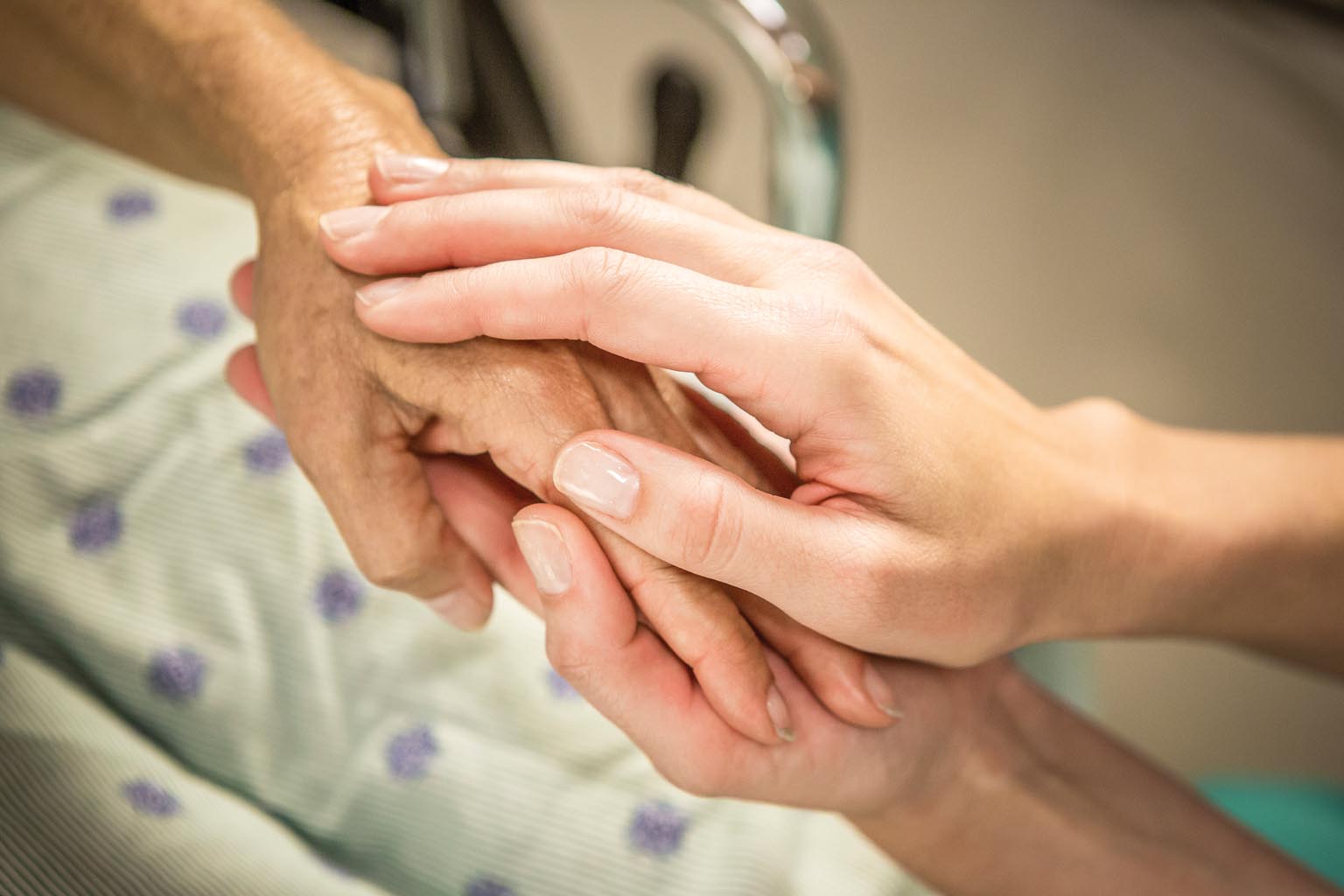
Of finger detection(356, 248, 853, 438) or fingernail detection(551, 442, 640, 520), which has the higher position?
finger detection(356, 248, 853, 438)

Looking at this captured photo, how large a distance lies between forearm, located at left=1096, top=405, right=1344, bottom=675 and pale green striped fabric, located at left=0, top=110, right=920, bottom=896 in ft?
1.25

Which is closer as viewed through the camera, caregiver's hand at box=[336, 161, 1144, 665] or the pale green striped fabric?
caregiver's hand at box=[336, 161, 1144, 665]

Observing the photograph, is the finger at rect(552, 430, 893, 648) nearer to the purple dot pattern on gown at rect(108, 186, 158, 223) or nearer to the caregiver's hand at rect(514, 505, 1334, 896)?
the caregiver's hand at rect(514, 505, 1334, 896)

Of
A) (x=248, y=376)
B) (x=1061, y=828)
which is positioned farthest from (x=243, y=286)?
(x=1061, y=828)

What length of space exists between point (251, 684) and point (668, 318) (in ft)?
1.90

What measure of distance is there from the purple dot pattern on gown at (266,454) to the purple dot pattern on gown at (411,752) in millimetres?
310

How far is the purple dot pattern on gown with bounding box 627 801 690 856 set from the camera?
89cm

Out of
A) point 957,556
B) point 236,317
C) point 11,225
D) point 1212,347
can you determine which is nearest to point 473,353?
point 957,556

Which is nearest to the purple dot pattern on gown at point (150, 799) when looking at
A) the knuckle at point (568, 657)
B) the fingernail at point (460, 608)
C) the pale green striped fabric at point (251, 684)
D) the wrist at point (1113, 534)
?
the pale green striped fabric at point (251, 684)

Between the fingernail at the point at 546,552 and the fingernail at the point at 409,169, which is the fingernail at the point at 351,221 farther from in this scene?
the fingernail at the point at 546,552

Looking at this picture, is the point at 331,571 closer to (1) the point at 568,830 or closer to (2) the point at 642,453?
(1) the point at 568,830

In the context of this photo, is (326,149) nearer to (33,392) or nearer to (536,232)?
(536,232)

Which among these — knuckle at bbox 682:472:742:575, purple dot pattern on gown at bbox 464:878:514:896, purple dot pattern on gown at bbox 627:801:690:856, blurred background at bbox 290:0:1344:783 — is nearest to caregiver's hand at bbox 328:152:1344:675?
knuckle at bbox 682:472:742:575

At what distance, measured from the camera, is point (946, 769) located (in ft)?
2.77
